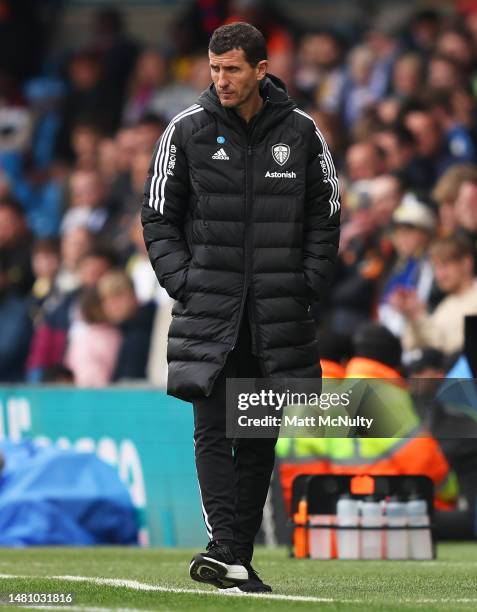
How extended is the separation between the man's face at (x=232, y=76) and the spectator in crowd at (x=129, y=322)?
23.6ft

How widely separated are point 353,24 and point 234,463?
497 inches

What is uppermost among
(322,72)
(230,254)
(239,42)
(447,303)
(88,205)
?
(322,72)

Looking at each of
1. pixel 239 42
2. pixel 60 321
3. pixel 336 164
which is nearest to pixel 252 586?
pixel 239 42

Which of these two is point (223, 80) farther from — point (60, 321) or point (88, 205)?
point (88, 205)

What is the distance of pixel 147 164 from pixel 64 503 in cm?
519

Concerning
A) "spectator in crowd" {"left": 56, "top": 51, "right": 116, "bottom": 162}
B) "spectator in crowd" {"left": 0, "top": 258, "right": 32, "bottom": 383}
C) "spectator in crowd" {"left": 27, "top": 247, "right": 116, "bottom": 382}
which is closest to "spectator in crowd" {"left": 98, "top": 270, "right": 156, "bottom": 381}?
"spectator in crowd" {"left": 27, "top": 247, "right": 116, "bottom": 382}

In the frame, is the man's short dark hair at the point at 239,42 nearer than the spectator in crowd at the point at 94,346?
Yes

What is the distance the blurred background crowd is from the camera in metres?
12.8

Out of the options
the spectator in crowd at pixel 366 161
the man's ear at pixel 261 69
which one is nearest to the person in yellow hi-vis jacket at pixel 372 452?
the spectator in crowd at pixel 366 161

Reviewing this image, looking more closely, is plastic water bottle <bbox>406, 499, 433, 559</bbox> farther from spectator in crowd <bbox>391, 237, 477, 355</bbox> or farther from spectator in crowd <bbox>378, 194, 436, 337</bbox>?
spectator in crowd <bbox>378, 194, 436, 337</bbox>

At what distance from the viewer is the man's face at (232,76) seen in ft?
23.5

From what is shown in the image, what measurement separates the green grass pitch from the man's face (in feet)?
6.47

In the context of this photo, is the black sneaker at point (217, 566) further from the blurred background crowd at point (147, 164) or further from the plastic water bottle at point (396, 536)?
the blurred background crowd at point (147, 164)

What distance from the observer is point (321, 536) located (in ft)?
33.6
